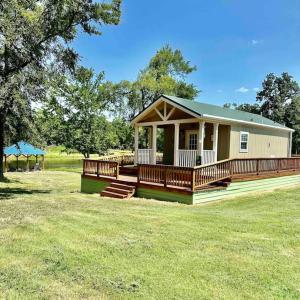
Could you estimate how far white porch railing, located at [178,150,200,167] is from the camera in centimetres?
1570

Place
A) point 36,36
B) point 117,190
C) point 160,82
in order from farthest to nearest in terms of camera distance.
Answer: point 160,82 < point 117,190 < point 36,36

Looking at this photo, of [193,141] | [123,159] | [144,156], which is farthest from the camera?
[123,159]

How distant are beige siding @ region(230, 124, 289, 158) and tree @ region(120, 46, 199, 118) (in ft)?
63.3

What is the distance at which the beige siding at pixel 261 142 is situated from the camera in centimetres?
1700

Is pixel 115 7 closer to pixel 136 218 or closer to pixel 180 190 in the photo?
pixel 180 190

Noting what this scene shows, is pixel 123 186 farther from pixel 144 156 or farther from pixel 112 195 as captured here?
pixel 144 156

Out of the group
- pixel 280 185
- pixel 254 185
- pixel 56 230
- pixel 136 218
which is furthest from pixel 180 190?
pixel 280 185

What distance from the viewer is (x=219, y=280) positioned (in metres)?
4.72

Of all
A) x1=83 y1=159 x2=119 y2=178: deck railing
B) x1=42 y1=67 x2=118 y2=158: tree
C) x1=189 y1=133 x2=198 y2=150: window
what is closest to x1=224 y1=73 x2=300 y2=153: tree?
x1=42 y1=67 x2=118 y2=158: tree

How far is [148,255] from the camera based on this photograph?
5.70m

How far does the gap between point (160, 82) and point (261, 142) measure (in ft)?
71.5

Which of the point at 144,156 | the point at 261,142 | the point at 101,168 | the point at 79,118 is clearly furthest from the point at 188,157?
the point at 79,118

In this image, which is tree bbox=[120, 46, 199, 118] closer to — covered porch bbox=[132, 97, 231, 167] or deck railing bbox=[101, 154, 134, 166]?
deck railing bbox=[101, 154, 134, 166]

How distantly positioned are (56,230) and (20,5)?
938 centimetres
